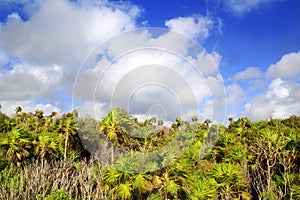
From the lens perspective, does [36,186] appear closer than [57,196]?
No

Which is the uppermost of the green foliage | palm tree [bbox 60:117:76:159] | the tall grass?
palm tree [bbox 60:117:76:159]

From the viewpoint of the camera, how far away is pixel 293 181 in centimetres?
1723

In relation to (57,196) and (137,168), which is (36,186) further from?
(137,168)

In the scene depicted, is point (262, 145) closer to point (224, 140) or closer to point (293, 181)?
point (293, 181)

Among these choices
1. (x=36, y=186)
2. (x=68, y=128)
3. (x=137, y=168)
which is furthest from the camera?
(x=68, y=128)

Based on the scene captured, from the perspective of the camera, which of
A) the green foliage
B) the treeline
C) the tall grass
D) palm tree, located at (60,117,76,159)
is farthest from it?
palm tree, located at (60,117,76,159)

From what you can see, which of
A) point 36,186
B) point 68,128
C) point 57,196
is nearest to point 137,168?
point 57,196

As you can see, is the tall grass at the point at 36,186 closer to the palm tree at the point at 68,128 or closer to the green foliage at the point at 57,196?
the green foliage at the point at 57,196

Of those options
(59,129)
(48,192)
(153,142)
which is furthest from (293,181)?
(59,129)

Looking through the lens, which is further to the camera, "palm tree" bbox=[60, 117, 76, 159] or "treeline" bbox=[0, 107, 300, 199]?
"palm tree" bbox=[60, 117, 76, 159]

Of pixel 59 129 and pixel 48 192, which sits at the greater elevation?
pixel 59 129

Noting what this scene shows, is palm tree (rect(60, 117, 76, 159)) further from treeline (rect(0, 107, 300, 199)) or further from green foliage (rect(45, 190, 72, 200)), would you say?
green foliage (rect(45, 190, 72, 200))

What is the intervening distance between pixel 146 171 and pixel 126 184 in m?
1.11

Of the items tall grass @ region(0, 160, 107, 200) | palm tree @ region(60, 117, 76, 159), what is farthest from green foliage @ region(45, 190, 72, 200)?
palm tree @ region(60, 117, 76, 159)
